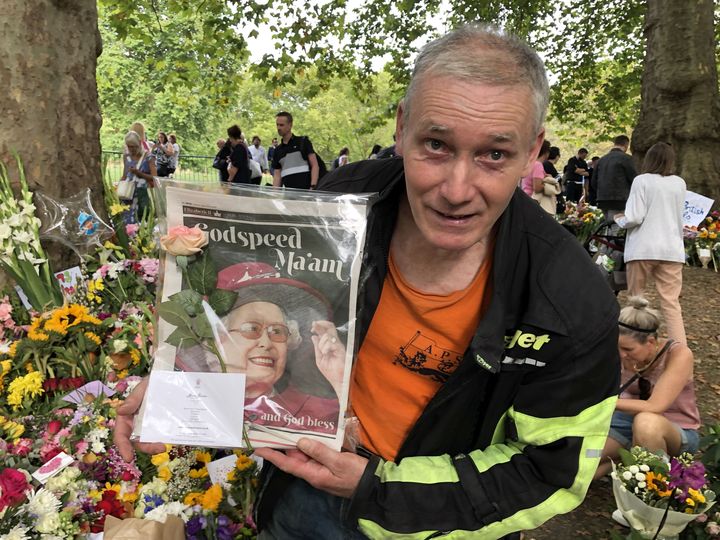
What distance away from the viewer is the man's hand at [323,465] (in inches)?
44.4

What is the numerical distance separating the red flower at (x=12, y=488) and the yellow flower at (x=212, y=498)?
0.59m

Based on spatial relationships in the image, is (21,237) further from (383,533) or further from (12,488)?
(383,533)

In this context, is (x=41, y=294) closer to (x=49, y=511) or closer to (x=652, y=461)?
(x=49, y=511)

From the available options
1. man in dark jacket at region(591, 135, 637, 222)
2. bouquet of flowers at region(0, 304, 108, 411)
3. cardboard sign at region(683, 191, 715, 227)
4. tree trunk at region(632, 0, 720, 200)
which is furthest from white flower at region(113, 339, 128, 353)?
tree trunk at region(632, 0, 720, 200)

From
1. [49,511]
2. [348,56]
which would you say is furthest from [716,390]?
[348,56]

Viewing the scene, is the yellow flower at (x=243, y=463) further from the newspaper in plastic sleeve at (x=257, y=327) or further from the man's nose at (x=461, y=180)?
the man's nose at (x=461, y=180)

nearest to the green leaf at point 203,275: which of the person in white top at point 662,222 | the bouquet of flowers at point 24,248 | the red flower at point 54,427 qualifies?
the red flower at point 54,427

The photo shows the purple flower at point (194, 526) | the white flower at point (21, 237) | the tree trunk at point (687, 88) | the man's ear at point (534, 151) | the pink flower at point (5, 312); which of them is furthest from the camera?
the tree trunk at point (687, 88)

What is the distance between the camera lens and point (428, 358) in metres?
1.25

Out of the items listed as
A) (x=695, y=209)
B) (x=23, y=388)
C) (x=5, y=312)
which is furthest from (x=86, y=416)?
(x=695, y=209)

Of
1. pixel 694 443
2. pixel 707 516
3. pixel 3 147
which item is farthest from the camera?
pixel 3 147

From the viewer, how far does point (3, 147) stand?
11.2 ft

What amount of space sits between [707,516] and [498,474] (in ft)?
6.25

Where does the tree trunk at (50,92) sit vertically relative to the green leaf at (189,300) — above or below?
above
